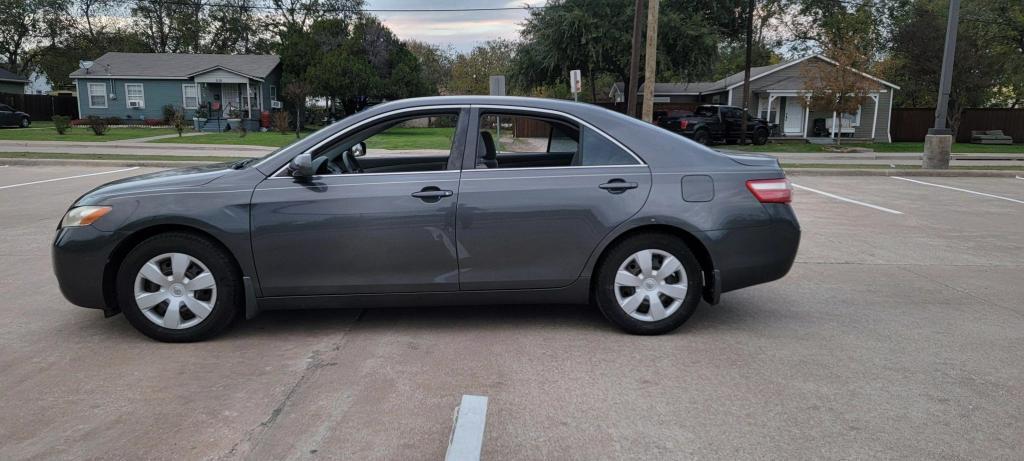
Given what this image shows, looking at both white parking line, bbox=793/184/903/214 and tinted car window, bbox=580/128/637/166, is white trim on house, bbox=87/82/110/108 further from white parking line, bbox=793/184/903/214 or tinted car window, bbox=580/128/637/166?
tinted car window, bbox=580/128/637/166

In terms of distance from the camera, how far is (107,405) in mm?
3732

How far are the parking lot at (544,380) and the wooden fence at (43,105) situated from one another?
47.9 metres

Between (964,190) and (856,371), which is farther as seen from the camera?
(964,190)

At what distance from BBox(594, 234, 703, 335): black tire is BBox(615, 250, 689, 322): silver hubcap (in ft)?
0.08

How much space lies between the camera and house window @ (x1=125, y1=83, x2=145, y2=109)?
136ft

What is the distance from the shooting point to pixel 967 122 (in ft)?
118

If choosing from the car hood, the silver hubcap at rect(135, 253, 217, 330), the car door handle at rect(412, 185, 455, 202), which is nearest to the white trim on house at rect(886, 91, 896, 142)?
the car door handle at rect(412, 185, 455, 202)

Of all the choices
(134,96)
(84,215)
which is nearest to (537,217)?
(84,215)

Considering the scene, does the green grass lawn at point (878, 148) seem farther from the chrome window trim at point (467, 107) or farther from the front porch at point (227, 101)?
the front porch at point (227, 101)

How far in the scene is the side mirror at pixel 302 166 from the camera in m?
4.54

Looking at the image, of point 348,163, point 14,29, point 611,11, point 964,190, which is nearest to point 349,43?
point 611,11

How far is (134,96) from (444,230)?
43.3 metres

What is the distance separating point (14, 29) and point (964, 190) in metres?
61.2

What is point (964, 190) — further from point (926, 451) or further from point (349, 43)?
point (349, 43)
